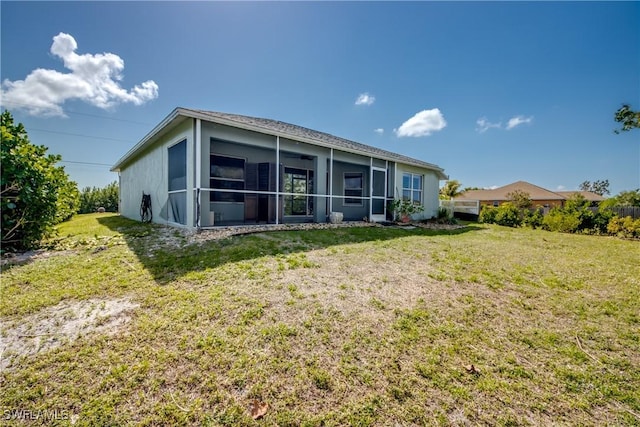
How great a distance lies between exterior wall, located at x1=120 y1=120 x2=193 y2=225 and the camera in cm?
686

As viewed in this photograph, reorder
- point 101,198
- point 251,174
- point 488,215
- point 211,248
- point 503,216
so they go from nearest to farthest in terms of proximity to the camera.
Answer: point 211,248, point 251,174, point 503,216, point 488,215, point 101,198

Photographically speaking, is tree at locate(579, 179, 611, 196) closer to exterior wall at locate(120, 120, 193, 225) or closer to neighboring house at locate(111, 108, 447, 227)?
neighboring house at locate(111, 108, 447, 227)

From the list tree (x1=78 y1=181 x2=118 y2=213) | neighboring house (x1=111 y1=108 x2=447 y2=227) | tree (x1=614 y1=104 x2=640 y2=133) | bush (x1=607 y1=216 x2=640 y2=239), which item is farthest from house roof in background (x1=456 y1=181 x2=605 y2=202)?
tree (x1=78 y1=181 x2=118 y2=213)

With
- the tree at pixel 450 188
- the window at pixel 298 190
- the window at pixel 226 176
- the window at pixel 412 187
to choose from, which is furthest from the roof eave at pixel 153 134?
the tree at pixel 450 188

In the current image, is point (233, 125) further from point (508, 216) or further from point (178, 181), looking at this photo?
point (508, 216)

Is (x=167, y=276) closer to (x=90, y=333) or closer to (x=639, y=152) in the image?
(x=90, y=333)

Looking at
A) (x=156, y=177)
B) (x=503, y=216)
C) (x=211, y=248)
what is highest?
(x=156, y=177)

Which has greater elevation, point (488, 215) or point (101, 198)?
point (101, 198)

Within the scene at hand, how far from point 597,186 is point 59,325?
81963 mm

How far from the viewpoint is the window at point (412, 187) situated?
42.4ft

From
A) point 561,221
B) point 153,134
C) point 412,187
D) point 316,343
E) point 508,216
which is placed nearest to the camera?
point 316,343

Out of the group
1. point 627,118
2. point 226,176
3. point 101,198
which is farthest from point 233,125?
point 101,198

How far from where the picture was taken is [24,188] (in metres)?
4.82

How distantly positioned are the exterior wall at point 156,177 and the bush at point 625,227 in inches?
594
